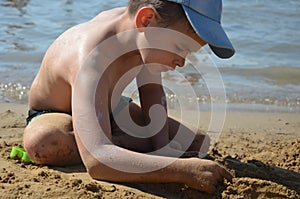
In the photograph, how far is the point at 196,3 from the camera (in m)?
2.58

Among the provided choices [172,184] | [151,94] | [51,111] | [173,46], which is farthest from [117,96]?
[172,184]

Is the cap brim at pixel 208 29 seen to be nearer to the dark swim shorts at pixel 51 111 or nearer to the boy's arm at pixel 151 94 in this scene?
the boy's arm at pixel 151 94

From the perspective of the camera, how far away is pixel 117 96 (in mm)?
3188

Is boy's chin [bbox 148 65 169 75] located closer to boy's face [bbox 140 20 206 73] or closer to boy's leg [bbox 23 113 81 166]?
boy's face [bbox 140 20 206 73]

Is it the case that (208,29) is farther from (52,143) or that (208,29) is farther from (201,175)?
(52,143)

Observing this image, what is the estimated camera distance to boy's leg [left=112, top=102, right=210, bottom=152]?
3.11 m

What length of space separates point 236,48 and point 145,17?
13.6 feet

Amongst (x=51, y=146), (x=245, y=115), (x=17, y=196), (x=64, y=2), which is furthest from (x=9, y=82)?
(x=64, y=2)

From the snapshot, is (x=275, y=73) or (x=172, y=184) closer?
(x=172, y=184)

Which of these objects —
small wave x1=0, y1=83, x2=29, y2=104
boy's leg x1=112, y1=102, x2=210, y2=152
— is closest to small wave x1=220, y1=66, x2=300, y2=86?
small wave x1=0, y1=83, x2=29, y2=104

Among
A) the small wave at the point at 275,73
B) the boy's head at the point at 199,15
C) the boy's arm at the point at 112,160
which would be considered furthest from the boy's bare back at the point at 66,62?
the small wave at the point at 275,73

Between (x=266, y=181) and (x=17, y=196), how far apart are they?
1.08 m

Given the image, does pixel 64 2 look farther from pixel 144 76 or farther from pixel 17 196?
pixel 17 196

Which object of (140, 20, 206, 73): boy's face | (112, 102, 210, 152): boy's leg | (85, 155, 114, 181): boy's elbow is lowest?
(112, 102, 210, 152): boy's leg
